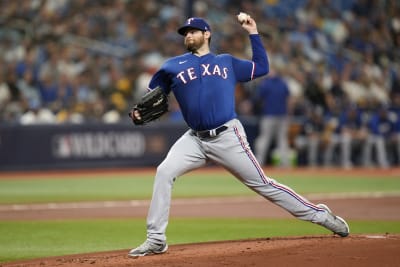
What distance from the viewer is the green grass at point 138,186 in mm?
14203

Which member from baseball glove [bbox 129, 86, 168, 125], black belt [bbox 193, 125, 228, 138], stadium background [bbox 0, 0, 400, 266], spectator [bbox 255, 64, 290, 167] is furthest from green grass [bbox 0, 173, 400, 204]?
black belt [bbox 193, 125, 228, 138]

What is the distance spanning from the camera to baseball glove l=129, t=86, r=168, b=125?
721 centimetres

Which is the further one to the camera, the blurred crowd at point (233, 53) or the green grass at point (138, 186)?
the blurred crowd at point (233, 53)

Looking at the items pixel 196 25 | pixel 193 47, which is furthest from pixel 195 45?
pixel 196 25

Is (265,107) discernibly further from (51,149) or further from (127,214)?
(127,214)

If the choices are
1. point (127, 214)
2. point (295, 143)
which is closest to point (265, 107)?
point (295, 143)

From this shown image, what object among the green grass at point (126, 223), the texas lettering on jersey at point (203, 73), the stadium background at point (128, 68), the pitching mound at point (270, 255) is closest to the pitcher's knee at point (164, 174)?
the pitching mound at point (270, 255)

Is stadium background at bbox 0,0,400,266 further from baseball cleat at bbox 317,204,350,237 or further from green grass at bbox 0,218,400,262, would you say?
baseball cleat at bbox 317,204,350,237

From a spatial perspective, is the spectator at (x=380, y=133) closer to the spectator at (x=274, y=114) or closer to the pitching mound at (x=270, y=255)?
the spectator at (x=274, y=114)

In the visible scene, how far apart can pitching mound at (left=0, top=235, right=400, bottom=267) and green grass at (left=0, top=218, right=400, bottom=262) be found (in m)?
0.81

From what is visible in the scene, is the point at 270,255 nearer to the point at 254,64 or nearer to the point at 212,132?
the point at 212,132

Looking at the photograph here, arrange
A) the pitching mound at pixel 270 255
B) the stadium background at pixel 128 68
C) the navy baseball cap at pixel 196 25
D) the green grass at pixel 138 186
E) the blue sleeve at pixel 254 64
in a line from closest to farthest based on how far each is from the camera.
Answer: the pitching mound at pixel 270 255
the navy baseball cap at pixel 196 25
the blue sleeve at pixel 254 64
the green grass at pixel 138 186
the stadium background at pixel 128 68

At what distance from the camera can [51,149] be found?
19688mm

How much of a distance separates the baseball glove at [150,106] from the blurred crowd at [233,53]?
12225 millimetres
